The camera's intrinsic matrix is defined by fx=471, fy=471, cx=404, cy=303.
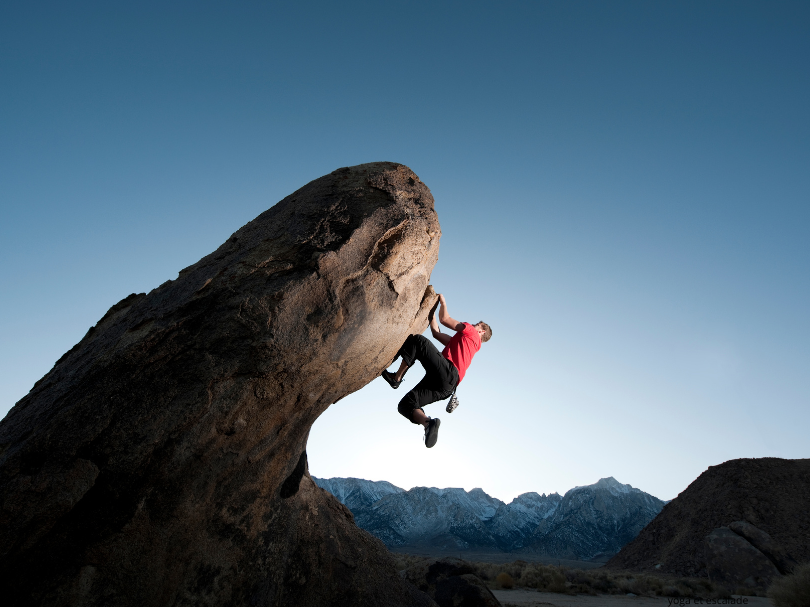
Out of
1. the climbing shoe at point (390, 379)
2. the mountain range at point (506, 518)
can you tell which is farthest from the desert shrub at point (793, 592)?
the mountain range at point (506, 518)

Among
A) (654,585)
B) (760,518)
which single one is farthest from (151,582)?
(760,518)

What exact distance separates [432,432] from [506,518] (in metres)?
68.4

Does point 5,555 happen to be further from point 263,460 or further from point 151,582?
point 263,460

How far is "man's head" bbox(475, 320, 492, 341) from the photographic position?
22.2 ft

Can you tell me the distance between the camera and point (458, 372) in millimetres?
6098

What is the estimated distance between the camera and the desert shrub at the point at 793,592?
1076cm

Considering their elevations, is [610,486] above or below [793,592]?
above

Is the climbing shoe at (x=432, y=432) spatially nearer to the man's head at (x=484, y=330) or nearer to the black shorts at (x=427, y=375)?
the black shorts at (x=427, y=375)

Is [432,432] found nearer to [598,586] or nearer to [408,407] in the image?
[408,407]

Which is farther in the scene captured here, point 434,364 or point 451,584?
point 451,584

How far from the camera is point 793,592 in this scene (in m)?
11.0

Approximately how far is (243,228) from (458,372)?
3.21m

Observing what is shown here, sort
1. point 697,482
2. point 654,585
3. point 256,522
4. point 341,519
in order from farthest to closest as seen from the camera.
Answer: point 697,482, point 654,585, point 341,519, point 256,522

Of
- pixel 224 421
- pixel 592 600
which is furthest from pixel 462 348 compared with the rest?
pixel 592 600
